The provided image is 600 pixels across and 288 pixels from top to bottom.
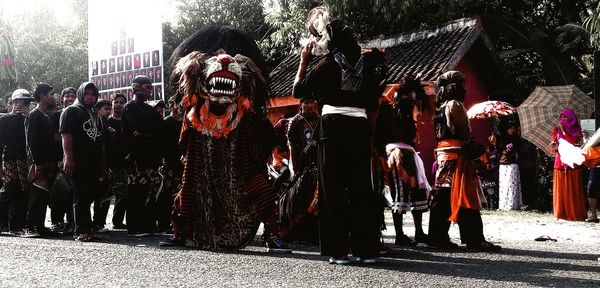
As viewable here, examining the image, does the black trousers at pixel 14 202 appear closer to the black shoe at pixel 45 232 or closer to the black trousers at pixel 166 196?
the black shoe at pixel 45 232

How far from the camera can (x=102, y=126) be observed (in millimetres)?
9086

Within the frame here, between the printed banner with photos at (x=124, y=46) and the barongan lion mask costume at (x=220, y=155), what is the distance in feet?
17.2

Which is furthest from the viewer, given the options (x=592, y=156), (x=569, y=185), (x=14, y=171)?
(x=569, y=185)

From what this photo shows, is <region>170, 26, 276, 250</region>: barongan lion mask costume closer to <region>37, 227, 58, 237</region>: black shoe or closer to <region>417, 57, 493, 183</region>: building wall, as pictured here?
<region>37, 227, 58, 237</region>: black shoe

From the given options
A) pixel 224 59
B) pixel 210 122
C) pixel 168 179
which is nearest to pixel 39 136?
pixel 168 179

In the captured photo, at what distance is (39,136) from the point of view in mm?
9031

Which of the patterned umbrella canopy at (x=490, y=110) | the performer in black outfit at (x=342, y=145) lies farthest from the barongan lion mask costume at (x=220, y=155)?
the patterned umbrella canopy at (x=490, y=110)

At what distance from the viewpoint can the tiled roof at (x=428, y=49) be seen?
1584cm

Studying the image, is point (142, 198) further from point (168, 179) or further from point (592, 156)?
point (592, 156)

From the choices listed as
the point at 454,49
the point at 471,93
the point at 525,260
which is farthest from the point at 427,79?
the point at 525,260

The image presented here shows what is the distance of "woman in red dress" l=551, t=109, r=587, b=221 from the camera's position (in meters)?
11.2

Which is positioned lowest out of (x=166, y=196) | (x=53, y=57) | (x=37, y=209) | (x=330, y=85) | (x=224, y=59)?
(x=37, y=209)

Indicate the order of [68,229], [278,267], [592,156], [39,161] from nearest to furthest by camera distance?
[592,156] < [278,267] < [39,161] < [68,229]

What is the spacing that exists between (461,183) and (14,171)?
6.11 metres
